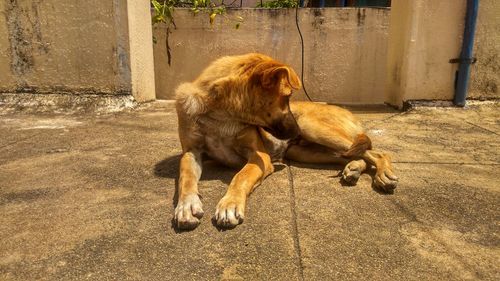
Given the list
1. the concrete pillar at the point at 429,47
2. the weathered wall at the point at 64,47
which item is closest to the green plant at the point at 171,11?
the weathered wall at the point at 64,47

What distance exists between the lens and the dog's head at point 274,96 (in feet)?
9.39

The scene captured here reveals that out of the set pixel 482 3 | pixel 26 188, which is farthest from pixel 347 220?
pixel 482 3

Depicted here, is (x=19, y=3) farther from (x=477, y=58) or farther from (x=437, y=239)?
(x=477, y=58)

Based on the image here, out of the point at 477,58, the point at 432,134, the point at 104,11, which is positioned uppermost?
the point at 104,11

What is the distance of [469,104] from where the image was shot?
5.59m

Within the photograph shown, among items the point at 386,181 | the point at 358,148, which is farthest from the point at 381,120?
the point at 386,181

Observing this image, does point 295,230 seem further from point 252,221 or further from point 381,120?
point 381,120

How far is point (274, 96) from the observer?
2.96 metres

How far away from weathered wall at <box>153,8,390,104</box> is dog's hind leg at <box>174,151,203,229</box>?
14.9 feet

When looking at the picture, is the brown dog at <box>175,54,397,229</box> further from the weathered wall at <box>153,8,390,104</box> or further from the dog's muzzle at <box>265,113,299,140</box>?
the weathered wall at <box>153,8,390,104</box>

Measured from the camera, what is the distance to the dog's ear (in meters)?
2.82

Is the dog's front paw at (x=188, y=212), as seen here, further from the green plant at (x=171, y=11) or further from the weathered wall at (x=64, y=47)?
the green plant at (x=171, y=11)

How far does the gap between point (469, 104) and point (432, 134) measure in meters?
1.81

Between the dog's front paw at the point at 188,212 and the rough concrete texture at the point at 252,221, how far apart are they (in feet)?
0.16
